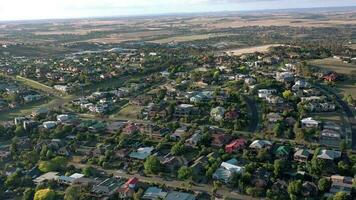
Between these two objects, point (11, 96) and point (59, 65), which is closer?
point (11, 96)

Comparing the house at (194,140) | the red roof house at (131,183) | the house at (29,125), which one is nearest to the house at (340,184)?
the house at (194,140)

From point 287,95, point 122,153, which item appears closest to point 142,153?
point 122,153

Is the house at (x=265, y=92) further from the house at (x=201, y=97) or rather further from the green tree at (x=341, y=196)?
the green tree at (x=341, y=196)

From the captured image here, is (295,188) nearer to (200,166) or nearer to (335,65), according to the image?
(200,166)

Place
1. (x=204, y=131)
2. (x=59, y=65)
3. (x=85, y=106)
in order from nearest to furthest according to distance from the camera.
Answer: (x=204, y=131) → (x=85, y=106) → (x=59, y=65)

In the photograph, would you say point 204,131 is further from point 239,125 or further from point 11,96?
point 11,96

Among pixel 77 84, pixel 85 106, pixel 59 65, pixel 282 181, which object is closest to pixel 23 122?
pixel 85 106

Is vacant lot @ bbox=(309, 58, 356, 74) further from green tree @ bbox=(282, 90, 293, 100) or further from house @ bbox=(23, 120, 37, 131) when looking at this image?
house @ bbox=(23, 120, 37, 131)

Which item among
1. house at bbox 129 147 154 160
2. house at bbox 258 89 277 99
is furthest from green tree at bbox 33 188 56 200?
house at bbox 258 89 277 99
